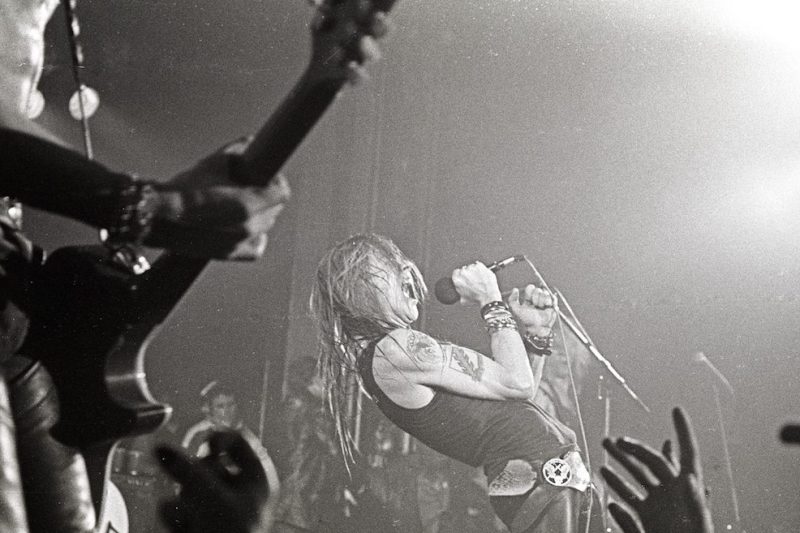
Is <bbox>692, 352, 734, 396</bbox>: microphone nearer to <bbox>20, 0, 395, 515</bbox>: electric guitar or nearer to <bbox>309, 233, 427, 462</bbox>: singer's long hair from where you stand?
<bbox>309, 233, 427, 462</bbox>: singer's long hair

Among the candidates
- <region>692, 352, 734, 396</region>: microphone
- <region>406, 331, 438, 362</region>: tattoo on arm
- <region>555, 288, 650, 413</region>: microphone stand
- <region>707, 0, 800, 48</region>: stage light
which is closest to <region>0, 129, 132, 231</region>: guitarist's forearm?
<region>406, 331, 438, 362</region>: tattoo on arm

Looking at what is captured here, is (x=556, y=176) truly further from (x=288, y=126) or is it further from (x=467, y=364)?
(x=288, y=126)

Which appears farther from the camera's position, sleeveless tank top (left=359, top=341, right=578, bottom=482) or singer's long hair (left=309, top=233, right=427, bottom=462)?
singer's long hair (left=309, top=233, right=427, bottom=462)

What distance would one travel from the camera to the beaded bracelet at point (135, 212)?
97 cm

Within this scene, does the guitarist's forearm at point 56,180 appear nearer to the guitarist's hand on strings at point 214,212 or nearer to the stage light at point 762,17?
the guitarist's hand on strings at point 214,212

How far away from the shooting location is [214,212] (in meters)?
0.96

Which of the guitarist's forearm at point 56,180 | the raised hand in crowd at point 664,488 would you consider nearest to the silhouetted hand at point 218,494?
the guitarist's forearm at point 56,180

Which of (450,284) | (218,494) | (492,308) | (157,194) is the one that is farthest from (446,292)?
(218,494)

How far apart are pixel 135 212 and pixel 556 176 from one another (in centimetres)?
405

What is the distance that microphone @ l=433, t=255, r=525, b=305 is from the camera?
4648mm

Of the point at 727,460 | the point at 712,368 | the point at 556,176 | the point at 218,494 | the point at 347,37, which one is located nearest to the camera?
the point at 218,494

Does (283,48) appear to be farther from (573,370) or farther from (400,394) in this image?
(573,370)

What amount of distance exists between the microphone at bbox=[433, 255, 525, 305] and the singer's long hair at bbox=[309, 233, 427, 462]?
0.09 metres

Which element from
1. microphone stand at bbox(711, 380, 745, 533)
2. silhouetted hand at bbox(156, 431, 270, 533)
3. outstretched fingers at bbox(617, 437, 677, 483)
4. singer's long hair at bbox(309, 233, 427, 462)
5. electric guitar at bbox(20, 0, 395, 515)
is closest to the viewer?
silhouetted hand at bbox(156, 431, 270, 533)
